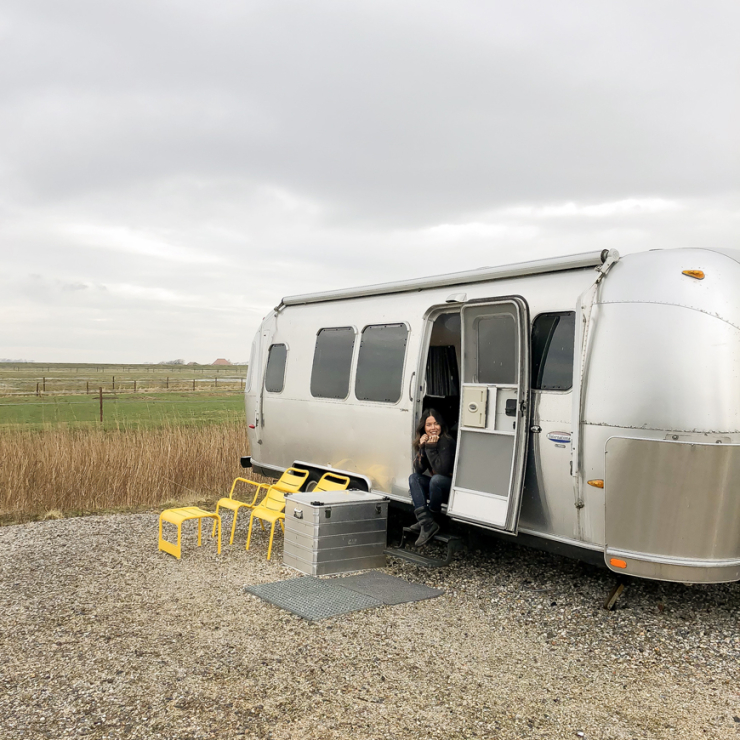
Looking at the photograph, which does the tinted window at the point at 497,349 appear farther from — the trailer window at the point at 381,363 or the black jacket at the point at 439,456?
the trailer window at the point at 381,363

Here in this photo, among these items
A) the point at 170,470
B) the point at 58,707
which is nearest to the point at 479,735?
the point at 58,707

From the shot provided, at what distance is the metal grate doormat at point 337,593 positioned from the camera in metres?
Answer: 5.27

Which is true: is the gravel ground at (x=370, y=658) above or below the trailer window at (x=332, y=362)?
below

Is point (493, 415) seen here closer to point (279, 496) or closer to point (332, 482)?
point (332, 482)

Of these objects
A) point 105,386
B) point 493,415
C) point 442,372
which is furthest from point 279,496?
point 105,386

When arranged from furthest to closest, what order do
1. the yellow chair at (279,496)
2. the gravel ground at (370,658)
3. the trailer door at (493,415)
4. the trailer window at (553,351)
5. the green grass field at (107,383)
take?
the green grass field at (107,383) → the yellow chair at (279,496) → the trailer door at (493,415) → the trailer window at (553,351) → the gravel ground at (370,658)

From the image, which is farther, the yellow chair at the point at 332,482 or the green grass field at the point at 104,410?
the green grass field at the point at 104,410

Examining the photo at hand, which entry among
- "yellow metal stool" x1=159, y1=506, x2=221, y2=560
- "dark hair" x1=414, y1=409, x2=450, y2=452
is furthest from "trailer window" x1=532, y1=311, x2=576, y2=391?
"yellow metal stool" x1=159, y1=506, x2=221, y2=560

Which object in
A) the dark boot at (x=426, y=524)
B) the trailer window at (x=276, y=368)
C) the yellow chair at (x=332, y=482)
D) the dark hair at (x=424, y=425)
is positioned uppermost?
the trailer window at (x=276, y=368)

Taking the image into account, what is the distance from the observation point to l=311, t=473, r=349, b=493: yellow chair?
7.14 m

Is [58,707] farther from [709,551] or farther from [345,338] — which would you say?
[345,338]

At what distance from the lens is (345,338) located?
747 centimetres

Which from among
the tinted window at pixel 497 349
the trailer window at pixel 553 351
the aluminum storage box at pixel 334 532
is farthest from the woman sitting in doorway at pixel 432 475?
the trailer window at pixel 553 351

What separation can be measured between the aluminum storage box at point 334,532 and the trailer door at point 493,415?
34.0 inches
